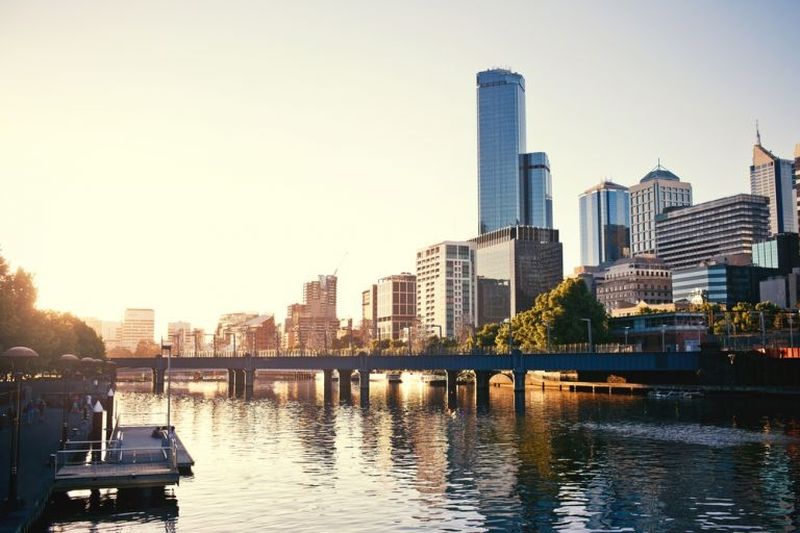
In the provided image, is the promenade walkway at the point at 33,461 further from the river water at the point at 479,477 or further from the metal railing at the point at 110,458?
the river water at the point at 479,477

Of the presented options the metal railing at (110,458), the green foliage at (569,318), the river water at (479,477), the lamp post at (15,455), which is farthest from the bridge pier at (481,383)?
the lamp post at (15,455)

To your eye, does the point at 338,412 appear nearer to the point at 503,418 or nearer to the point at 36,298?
the point at 503,418

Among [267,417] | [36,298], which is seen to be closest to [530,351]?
[267,417]

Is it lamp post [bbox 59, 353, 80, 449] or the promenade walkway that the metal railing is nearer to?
the promenade walkway

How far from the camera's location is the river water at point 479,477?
1821 inches

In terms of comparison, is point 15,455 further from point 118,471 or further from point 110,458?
point 110,458

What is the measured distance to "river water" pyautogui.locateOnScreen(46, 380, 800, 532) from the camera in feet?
152

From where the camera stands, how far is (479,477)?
61000 mm

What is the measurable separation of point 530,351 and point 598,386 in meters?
19.4

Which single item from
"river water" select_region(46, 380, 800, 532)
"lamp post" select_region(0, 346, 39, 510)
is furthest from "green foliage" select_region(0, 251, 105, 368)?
"lamp post" select_region(0, 346, 39, 510)

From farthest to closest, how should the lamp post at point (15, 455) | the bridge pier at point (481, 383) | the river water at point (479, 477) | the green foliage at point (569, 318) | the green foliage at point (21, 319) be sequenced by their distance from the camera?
the green foliage at point (569, 318) < the bridge pier at point (481, 383) < the green foliage at point (21, 319) < the river water at point (479, 477) < the lamp post at point (15, 455)

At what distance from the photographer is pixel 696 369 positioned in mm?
148000

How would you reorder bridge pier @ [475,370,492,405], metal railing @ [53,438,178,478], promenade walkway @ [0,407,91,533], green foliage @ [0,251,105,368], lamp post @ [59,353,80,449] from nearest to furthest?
promenade walkway @ [0,407,91,533], metal railing @ [53,438,178,478], lamp post @ [59,353,80,449], green foliage @ [0,251,105,368], bridge pier @ [475,370,492,405]

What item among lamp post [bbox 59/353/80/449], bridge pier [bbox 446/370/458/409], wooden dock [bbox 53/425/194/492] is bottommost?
bridge pier [bbox 446/370/458/409]
